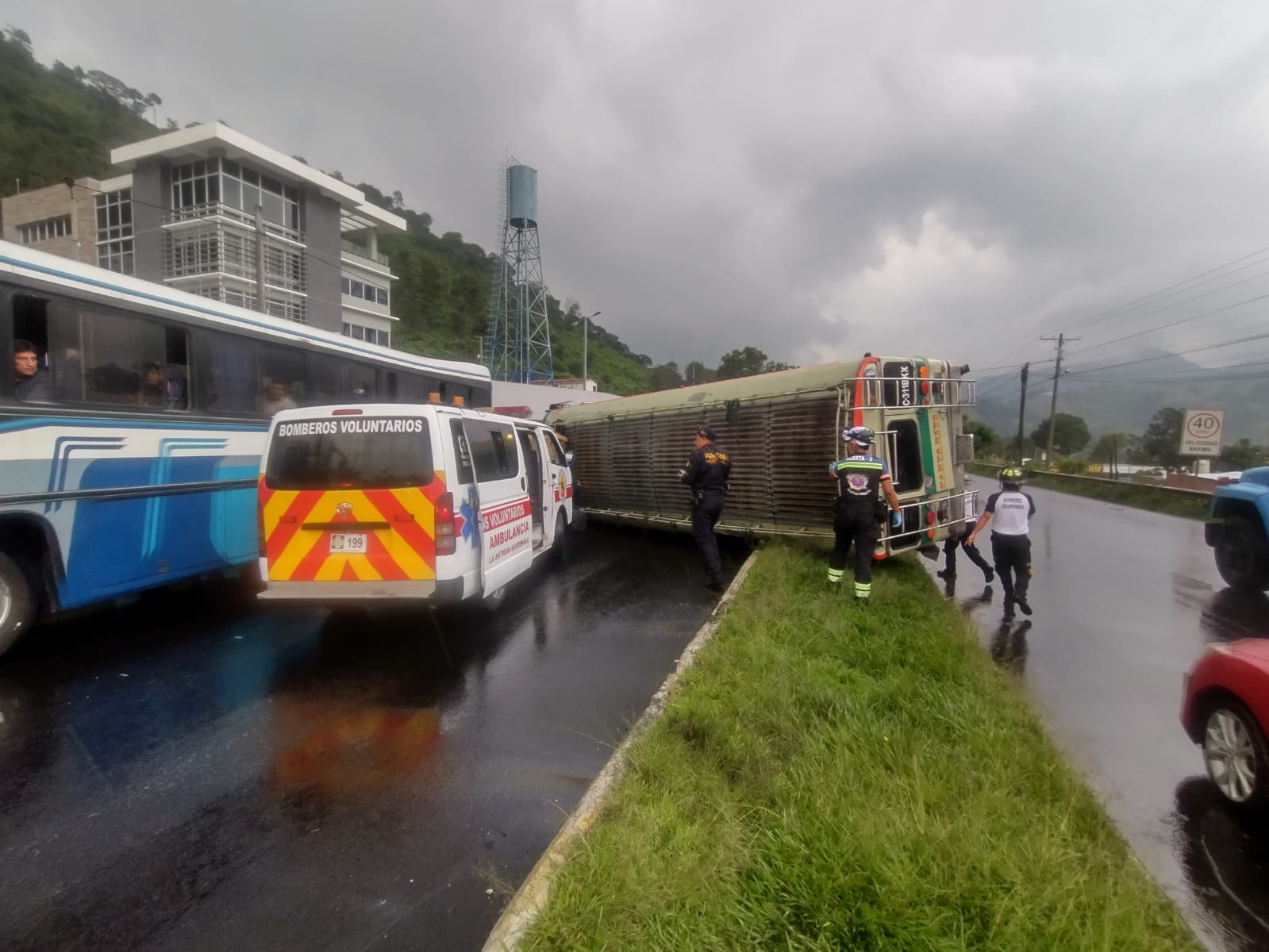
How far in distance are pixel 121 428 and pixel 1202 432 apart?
28.3 m

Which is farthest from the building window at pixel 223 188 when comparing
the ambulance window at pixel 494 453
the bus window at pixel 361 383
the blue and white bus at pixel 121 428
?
the ambulance window at pixel 494 453

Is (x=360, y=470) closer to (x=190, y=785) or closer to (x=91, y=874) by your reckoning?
(x=190, y=785)

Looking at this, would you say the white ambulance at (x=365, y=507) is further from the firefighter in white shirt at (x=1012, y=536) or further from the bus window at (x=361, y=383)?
the firefighter in white shirt at (x=1012, y=536)

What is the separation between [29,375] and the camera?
5121mm

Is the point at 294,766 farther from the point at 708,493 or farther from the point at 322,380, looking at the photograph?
the point at 322,380

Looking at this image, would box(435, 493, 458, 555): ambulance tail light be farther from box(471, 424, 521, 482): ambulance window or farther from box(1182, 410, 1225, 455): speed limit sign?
box(1182, 410, 1225, 455): speed limit sign

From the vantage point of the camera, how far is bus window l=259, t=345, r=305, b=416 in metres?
7.70

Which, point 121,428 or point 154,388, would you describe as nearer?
point 121,428

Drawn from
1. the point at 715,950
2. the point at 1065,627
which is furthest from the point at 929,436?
the point at 715,950

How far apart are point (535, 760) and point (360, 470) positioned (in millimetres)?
2808

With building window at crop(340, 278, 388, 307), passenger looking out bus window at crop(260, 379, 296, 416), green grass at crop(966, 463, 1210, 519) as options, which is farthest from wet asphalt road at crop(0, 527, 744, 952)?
building window at crop(340, 278, 388, 307)

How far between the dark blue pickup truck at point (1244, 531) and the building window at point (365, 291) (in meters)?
41.7

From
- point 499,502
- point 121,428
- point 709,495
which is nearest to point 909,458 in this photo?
point 709,495

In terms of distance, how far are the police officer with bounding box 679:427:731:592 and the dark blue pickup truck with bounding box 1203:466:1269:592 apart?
6.57 m
